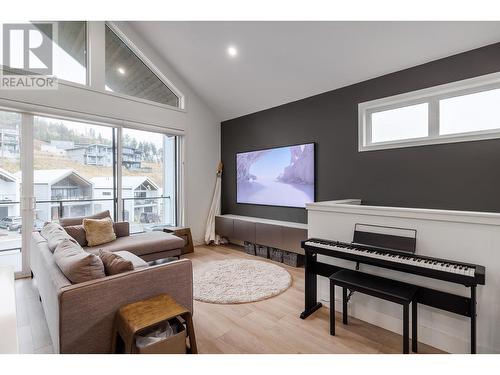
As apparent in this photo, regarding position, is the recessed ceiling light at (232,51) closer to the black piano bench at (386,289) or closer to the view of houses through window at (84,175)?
the view of houses through window at (84,175)

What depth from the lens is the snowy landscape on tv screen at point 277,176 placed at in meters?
4.19

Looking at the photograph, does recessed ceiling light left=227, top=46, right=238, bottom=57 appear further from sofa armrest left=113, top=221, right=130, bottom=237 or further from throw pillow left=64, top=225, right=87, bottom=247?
throw pillow left=64, top=225, right=87, bottom=247

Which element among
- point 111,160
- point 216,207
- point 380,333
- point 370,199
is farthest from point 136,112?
point 380,333

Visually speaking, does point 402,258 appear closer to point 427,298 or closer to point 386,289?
point 386,289

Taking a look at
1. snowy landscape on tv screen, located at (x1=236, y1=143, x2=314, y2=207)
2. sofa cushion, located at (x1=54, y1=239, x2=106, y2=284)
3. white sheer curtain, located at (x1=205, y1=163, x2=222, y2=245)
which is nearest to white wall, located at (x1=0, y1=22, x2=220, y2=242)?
white sheer curtain, located at (x1=205, y1=163, x2=222, y2=245)

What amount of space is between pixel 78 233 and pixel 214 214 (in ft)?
8.21

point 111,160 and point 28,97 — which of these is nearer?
point 28,97

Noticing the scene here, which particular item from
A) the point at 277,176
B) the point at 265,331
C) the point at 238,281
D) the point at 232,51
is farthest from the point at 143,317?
the point at 232,51

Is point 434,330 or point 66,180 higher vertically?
point 66,180

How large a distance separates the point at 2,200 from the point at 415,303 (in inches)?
187

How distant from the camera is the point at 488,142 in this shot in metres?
2.65

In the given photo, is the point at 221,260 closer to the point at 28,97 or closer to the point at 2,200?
the point at 2,200

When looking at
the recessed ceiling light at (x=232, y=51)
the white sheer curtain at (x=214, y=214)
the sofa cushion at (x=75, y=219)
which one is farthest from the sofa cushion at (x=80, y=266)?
the white sheer curtain at (x=214, y=214)

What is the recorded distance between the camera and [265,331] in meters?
2.21
